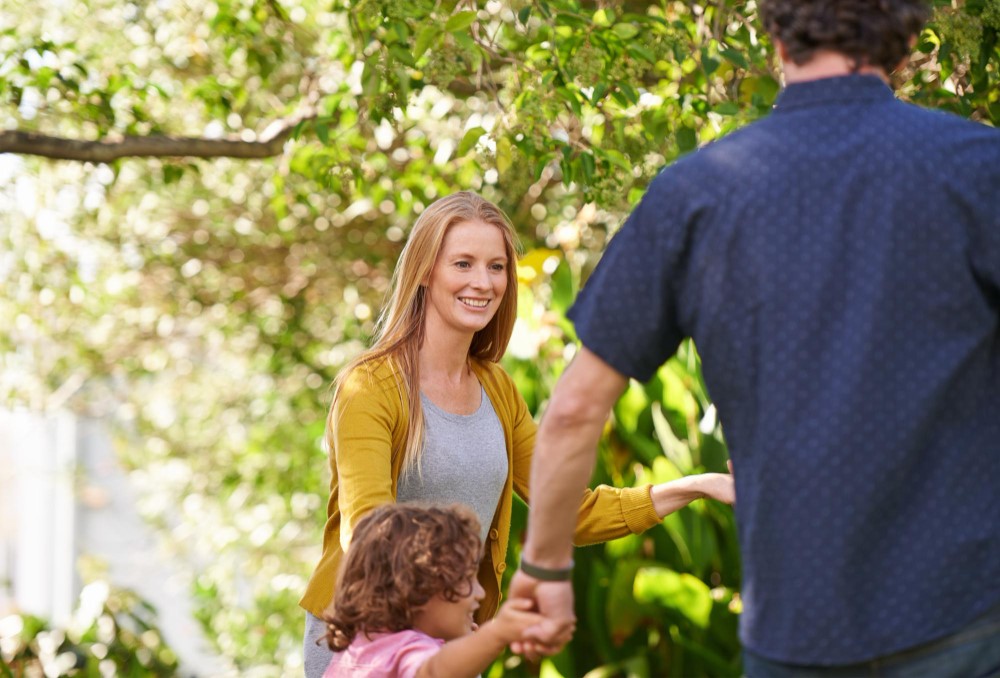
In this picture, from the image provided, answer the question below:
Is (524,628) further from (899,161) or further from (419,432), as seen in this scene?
(899,161)

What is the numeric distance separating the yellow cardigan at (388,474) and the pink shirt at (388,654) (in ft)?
0.74

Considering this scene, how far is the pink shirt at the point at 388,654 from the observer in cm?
212

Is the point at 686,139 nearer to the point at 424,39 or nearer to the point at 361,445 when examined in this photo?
the point at 424,39

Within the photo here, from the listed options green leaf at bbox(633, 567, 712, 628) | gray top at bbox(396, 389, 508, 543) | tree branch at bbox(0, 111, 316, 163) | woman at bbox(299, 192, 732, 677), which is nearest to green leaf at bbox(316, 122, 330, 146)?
tree branch at bbox(0, 111, 316, 163)

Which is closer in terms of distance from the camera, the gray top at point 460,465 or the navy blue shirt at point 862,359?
the navy blue shirt at point 862,359

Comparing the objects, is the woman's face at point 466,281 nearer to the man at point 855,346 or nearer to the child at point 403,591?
the child at point 403,591

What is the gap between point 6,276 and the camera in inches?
252

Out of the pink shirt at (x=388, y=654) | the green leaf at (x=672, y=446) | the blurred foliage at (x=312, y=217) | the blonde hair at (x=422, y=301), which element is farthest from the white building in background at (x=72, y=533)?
the pink shirt at (x=388, y=654)

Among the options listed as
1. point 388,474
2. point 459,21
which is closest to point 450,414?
point 388,474

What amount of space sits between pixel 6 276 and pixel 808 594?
18.1 feet

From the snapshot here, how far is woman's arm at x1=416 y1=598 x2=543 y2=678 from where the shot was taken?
1985 mm

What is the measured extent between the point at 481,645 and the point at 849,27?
105 cm

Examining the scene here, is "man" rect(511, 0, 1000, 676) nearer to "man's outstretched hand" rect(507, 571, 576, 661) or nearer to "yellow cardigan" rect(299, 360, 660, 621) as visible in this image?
"man's outstretched hand" rect(507, 571, 576, 661)

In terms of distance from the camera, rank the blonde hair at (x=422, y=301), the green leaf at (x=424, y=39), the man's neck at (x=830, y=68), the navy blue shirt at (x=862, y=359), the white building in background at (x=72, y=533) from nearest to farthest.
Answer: the navy blue shirt at (x=862, y=359), the man's neck at (x=830, y=68), the blonde hair at (x=422, y=301), the green leaf at (x=424, y=39), the white building in background at (x=72, y=533)
